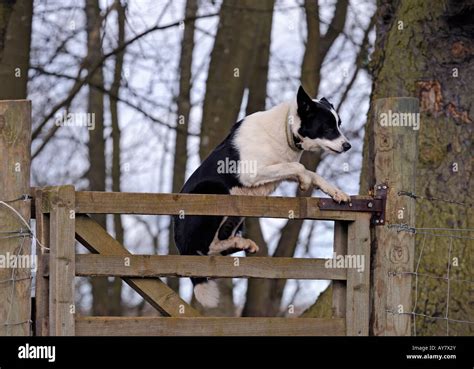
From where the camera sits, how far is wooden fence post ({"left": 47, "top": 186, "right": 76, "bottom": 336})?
530cm

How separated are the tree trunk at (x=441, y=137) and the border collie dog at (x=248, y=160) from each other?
4.28 feet

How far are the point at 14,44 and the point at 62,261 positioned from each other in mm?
A: 5170

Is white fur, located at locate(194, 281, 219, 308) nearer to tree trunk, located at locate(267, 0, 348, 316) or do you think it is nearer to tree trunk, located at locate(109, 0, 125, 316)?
tree trunk, located at locate(267, 0, 348, 316)

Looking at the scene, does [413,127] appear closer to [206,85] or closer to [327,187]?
[327,187]

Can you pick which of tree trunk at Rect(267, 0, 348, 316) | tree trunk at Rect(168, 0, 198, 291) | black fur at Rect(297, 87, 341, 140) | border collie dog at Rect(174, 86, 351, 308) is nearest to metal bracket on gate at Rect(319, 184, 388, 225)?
border collie dog at Rect(174, 86, 351, 308)

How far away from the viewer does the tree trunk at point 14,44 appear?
996 cm

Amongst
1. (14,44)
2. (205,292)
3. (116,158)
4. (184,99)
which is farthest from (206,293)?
(116,158)

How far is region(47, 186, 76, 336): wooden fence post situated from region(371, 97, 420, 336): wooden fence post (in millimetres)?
1576

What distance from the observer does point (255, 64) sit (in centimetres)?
1310

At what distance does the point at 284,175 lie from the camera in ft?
21.3

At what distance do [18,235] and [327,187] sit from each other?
1.63 metres

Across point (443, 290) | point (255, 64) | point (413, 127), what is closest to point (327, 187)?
point (413, 127)

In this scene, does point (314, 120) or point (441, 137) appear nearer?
point (314, 120)

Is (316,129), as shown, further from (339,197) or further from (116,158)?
(116,158)
